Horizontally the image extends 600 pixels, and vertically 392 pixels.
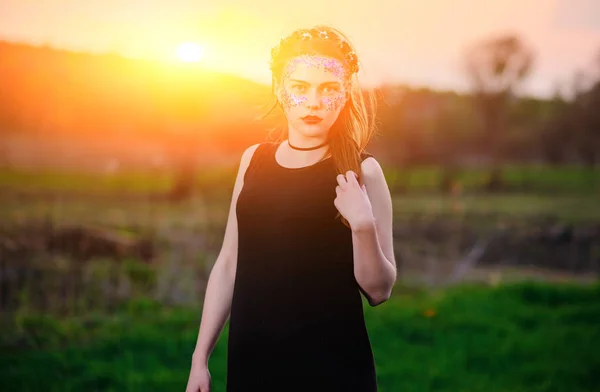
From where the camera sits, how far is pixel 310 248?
1.96m

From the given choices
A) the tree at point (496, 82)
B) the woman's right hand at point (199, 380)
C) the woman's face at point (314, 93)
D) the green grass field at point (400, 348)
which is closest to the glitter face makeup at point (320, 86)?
the woman's face at point (314, 93)

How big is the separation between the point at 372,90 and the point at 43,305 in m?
6.68

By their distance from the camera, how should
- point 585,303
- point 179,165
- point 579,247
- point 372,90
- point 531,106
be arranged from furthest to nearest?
point 531,106, point 179,165, point 579,247, point 585,303, point 372,90

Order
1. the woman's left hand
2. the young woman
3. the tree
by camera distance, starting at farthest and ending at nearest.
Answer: the tree
the young woman
the woman's left hand

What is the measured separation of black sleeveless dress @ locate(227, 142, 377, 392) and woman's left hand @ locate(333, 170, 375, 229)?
0.08m

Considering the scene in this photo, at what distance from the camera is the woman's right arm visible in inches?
84.9

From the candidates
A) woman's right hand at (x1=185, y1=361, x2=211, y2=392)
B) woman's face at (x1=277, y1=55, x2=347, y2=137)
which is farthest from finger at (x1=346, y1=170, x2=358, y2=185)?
woman's right hand at (x1=185, y1=361, x2=211, y2=392)

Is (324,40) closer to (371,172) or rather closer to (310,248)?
(371,172)

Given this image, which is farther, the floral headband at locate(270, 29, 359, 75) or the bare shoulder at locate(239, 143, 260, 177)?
the bare shoulder at locate(239, 143, 260, 177)

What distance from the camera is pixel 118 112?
16.4m

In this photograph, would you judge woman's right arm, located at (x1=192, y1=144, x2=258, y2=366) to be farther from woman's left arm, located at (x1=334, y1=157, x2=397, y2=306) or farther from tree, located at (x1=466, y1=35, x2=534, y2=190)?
tree, located at (x1=466, y1=35, x2=534, y2=190)

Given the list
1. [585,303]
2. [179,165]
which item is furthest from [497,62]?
[585,303]

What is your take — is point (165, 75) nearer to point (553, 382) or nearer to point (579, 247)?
point (579, 247)

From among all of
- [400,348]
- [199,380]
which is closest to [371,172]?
[199,380]
